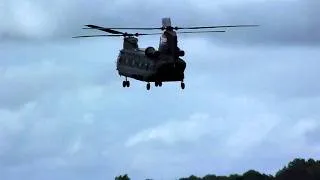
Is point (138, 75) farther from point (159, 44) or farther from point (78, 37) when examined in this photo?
point (78, 37)

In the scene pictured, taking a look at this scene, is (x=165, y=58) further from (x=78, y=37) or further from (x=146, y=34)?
(x=78, y=37)

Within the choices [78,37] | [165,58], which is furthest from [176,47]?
[78,37]

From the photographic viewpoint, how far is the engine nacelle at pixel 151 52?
643ft

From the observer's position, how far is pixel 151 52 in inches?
7756

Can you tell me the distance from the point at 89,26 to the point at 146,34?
8.45m

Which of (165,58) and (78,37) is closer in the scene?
(78,37)

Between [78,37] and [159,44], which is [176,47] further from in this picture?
[78,37]

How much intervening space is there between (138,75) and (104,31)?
712cm

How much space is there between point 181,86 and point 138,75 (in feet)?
37.5

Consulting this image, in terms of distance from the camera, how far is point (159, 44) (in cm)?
19638

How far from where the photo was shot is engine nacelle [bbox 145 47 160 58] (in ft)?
643

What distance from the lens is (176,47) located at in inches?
7662

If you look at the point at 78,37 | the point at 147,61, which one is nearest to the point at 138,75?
the point at 147,61

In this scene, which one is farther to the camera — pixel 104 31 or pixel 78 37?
pixel 104 31
